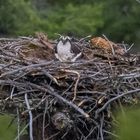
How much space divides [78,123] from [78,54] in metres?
0.61

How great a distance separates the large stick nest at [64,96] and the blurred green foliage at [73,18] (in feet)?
21.9

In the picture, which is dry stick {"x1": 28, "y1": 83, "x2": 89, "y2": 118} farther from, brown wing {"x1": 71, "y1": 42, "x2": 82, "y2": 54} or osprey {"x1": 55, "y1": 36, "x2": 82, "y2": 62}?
A: brown wing {"x1": 71, "y1": 42, "x2": 82, "y2": 54}

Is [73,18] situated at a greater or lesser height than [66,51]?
greater

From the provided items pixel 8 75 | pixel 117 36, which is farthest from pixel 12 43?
pixel 117 36

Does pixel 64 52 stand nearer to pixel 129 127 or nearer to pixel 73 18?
pixel 129 127

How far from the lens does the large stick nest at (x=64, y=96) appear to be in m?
4.38

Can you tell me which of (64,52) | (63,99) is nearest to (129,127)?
(63,99)

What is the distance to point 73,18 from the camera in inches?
514

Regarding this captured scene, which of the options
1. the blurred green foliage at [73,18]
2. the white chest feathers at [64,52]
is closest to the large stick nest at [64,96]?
the white chest feathers at [64,52]

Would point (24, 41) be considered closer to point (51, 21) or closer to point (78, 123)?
point (78, 123)

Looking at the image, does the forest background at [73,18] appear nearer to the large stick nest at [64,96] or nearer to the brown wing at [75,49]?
the brown wing at [75,49]

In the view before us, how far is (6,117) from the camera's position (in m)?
4.69

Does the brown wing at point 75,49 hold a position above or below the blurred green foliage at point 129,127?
above

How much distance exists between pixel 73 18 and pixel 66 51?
26.9 feet
